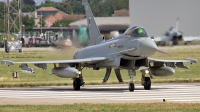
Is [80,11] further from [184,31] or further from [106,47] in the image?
[106,47]

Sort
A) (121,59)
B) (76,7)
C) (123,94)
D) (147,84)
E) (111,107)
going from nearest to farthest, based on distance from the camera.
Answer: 1. (111,107)
2. (123,94)
3. (121,59)
4. (147,84)
5. (76,7)

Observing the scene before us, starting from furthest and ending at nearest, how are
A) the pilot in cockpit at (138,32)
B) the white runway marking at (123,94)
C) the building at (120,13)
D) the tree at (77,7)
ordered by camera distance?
the tree at (77,7) < the building at (120,13) < the pilot in cockpit at (138,32) < the white runway marking at (123,94)

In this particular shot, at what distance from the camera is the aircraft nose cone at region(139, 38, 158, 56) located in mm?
24609

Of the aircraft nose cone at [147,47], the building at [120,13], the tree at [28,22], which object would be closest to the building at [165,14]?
the aircraft nose cone at [147,47]

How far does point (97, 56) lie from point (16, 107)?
29.3 ft

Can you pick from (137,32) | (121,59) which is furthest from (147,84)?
(137,32)

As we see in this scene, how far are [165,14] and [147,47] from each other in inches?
374

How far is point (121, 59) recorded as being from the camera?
26.0m

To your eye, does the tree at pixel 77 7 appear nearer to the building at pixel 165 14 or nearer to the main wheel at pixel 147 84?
the building at pixel 165 14

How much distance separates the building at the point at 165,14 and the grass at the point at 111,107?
14284 millimetres

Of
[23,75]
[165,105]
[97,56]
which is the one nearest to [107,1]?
[23,75]

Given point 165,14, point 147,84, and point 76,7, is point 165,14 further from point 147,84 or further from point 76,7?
point 76,7

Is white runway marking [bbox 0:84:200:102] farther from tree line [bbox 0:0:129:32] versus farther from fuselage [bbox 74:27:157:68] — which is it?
tree line [bbox 0:0:129:32]

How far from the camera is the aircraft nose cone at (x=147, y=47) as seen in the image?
80.7 ft
